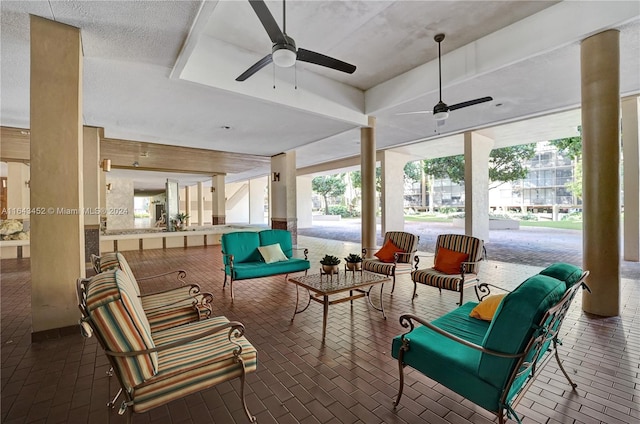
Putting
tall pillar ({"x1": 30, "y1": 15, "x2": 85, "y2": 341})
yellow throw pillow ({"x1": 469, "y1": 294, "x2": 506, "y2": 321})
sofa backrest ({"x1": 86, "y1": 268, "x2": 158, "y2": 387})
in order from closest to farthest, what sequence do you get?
sofa backrest ({"x1": 86, "y1": 268, "x2": 158, "y2": 387}), yellow throw pillow ({"x1": 469, "y1": 294, "x2": 506, "y2": 321}), tall pillar ({"x1": 30, "y1": 15, "x2": 85, "y2": 341})

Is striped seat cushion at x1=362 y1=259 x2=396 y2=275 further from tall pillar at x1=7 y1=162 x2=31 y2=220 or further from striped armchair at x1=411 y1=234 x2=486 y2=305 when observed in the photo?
tall pillar at x1=7 y1=162 x2=31 y2=220

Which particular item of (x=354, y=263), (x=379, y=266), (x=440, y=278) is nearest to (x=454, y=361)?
(x=354, y=263)

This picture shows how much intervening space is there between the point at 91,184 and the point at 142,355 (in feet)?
20.7

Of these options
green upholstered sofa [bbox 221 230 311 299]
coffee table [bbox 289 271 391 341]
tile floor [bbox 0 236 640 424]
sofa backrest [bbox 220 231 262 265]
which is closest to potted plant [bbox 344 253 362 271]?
coffee table [bbox 289 271 391 341]

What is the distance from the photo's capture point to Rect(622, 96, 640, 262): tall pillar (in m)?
6.51

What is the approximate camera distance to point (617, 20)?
3455 mm

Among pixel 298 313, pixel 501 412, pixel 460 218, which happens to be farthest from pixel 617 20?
pixel 460 218

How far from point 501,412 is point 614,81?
4090 millimetres

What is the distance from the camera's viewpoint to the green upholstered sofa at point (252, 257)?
4.46 m

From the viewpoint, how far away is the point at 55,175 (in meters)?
3.09

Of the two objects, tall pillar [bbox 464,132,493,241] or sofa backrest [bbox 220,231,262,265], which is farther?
tall pillar [bbox 464,132,493,241]

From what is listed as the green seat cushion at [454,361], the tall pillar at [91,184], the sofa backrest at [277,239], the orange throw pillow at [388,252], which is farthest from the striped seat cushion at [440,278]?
the tall pillar at [91,184]

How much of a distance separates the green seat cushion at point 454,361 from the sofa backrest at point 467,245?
1941 mm

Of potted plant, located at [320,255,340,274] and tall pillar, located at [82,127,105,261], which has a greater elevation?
tall pillar, located at [82,127,105,261]
